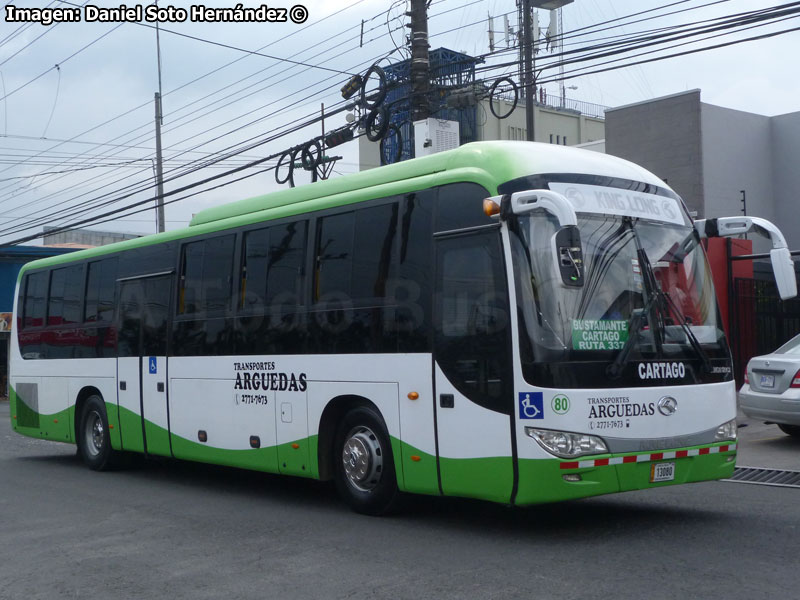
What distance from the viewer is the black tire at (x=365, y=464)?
29.8 ft

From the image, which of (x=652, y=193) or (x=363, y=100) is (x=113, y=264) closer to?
(x=363, y=100)

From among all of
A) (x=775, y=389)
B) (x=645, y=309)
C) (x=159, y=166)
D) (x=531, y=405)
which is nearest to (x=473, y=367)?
(x=531, y=405)

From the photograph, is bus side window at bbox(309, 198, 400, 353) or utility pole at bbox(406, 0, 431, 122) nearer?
bus side window at bbox(309, 198, 400, 353)

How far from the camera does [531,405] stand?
25.0 feet

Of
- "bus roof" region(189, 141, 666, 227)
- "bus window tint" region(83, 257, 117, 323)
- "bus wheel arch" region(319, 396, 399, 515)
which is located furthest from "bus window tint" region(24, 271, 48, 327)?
"bus wheel arch" region(319, 396, 399, 515)

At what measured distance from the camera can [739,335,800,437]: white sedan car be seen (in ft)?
43.8

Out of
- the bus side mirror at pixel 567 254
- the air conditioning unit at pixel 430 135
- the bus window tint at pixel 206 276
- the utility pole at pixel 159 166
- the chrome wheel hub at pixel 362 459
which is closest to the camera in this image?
the bus side mirror at pixel 567 254

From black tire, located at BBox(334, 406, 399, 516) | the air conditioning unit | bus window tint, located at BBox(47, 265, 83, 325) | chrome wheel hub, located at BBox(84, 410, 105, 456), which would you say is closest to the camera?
black tire, located at BBox(334, 406, 399, 516)

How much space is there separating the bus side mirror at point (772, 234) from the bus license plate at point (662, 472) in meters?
1.62

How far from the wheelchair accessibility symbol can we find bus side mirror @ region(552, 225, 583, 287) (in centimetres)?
91

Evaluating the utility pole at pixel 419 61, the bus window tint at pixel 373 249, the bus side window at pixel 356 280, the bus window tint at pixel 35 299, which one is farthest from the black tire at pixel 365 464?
the utility pole at pixel 419 61

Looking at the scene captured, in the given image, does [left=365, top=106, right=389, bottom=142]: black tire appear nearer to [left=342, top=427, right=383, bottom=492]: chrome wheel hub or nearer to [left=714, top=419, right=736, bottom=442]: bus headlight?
[left=342, top=427, right=383, bottom=492]: chrome wheel hub

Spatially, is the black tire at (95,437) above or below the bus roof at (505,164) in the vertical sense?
below

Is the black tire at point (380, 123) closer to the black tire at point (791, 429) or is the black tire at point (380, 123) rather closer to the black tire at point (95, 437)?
the black tire at point (95, 437)
